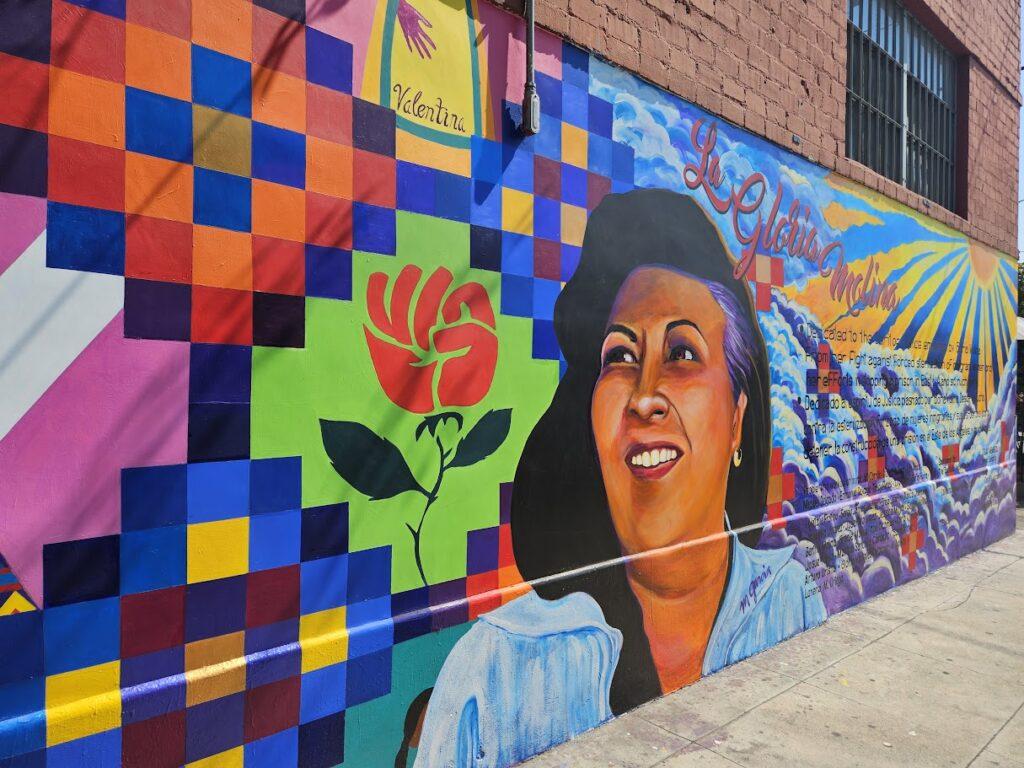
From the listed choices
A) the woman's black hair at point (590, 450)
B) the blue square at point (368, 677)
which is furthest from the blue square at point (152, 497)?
the woman's black hair at point (590, 450)

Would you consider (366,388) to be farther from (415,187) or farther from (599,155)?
(599,155)

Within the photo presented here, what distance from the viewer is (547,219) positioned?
405 centimetres

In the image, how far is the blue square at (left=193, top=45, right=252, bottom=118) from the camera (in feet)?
9.10

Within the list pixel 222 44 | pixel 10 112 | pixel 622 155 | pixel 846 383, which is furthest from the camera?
pixel 846 383

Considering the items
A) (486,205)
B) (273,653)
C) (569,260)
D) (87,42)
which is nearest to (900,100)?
(569,260)

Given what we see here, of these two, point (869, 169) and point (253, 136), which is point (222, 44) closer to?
point (253, 136)

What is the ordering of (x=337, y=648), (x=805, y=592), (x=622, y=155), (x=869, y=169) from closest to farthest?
(x=337, y=648), (x=622, y=155), (x=805, y=592), (x=869, y=169)

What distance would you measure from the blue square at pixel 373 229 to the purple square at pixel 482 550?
4.73 ft

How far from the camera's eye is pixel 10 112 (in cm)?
236

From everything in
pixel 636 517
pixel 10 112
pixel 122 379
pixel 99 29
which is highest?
pixel 99 29

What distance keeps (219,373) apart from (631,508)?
8.71 ft

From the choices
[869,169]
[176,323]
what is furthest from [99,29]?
[869,169]

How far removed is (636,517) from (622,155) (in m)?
2.22

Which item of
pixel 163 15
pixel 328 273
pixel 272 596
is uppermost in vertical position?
pixel 163 15
